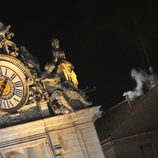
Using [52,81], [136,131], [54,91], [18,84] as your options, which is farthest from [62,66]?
[136,131]

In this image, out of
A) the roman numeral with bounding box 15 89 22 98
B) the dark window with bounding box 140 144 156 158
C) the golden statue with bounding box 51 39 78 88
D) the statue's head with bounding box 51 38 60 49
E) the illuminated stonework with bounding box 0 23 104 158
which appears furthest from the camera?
the dark window with bounding box 140 144 156 158

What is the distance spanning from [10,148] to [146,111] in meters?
7.54

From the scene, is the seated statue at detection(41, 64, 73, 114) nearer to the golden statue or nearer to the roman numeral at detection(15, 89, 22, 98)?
the golden statue

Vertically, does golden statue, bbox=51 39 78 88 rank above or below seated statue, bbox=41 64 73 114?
above

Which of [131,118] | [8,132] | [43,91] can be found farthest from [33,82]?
[131,118]

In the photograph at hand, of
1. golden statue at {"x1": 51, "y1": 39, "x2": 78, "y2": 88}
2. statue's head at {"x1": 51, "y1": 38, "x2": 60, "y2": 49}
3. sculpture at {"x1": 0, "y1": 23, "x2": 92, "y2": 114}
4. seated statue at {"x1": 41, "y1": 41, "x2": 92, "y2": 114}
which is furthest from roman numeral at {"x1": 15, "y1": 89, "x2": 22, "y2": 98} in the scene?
statue's head at {"x1": 51, "y1": 38, "x2": 60, "y2": 49}

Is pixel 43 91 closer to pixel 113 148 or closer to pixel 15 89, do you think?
pixel 15 89

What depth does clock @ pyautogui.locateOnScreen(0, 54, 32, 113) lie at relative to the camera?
15.9 metres

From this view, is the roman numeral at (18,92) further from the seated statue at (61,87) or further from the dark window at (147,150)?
the dark window at (147,150)

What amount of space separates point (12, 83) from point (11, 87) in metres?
0.10

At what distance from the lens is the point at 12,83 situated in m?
16.0

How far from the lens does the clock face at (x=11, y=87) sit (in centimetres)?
1586

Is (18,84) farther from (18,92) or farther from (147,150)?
(147,150)

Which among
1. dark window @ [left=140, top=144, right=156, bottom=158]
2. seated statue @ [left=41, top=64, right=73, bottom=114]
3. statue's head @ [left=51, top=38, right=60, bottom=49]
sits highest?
statue's head @ [left=51, top=38, right=60, bottom=49]
